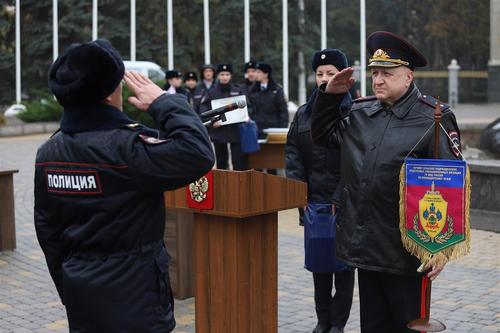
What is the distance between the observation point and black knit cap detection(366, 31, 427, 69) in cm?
427

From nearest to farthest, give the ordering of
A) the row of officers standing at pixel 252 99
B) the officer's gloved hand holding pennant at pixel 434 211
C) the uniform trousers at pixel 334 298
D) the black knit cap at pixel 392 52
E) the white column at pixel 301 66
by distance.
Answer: the officer's gloved hand holding pennant at pixel 434 211
the black knit cap at pixel 392 52
the uniform trousers at pixel 334 298
the row of officers standing at pixel 252 99
the white column at pixel 301 66

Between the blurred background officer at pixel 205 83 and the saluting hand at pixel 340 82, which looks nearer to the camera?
the saluting hand at pixel 340 82

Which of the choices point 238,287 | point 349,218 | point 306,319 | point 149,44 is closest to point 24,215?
point 306,319

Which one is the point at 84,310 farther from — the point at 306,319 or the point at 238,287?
the point at 306,319

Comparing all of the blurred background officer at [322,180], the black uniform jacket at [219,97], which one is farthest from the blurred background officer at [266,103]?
the blurred background officer at [322,180]

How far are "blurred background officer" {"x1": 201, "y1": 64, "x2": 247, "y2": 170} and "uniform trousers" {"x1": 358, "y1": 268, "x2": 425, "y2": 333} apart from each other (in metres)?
8.03

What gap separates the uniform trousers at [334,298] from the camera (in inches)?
229

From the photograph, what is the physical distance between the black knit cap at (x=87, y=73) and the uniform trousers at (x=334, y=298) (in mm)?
2879

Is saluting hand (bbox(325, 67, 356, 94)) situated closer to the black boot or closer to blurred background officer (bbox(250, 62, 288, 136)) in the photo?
the black boot

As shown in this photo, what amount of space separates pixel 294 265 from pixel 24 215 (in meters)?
4.36

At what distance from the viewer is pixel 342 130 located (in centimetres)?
454

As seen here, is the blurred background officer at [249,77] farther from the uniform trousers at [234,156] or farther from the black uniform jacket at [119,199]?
the black uniform jacket at [119,199]

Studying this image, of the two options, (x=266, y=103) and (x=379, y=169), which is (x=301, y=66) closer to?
(x=266, y=103)

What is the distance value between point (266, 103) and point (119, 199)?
10.3m
